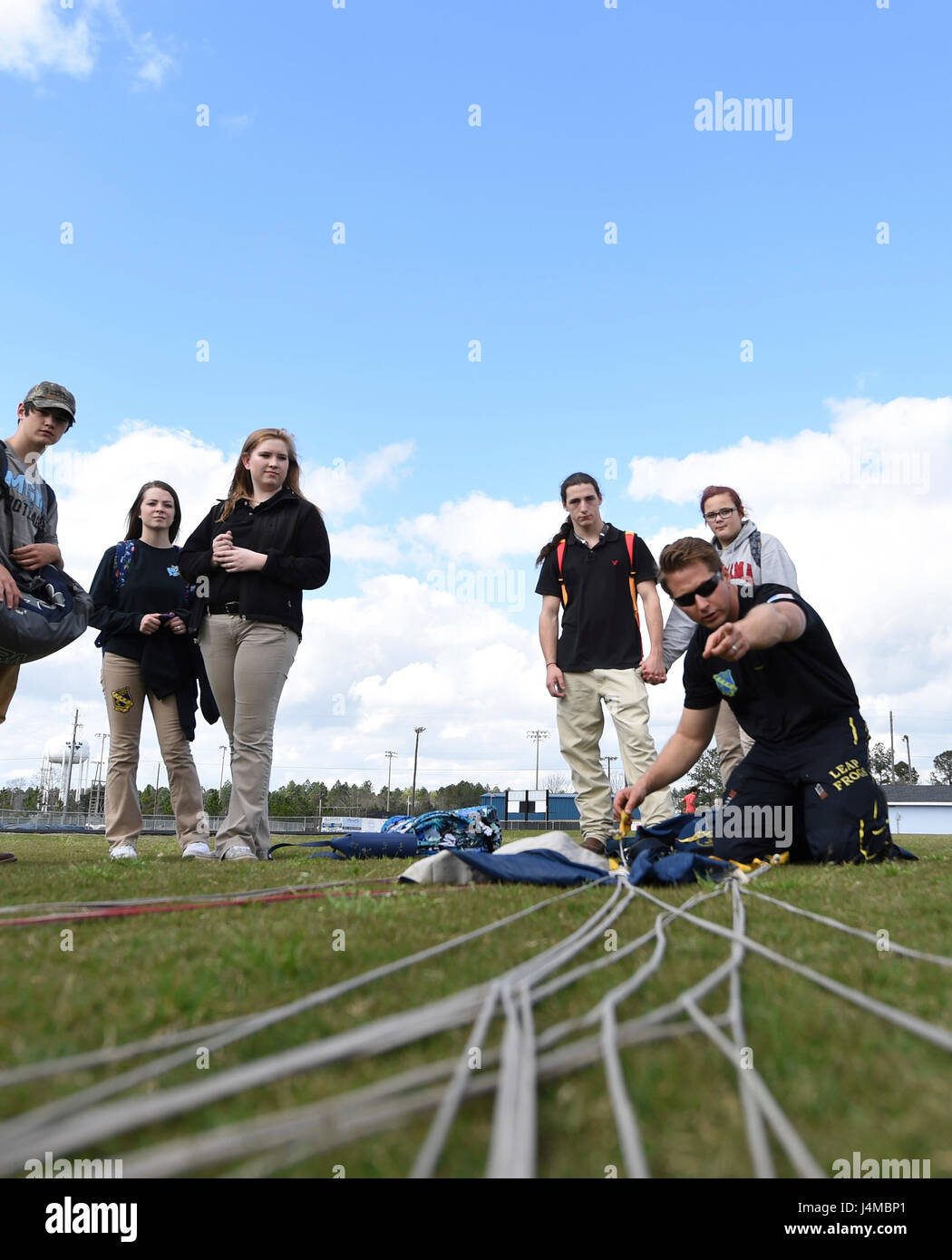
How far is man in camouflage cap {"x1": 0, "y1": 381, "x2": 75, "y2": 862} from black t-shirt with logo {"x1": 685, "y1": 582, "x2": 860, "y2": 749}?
3.21m

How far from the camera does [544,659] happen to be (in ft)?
16.8

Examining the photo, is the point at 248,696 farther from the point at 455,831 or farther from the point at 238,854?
the point at 455,831

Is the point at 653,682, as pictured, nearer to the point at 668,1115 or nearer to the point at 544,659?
the point at 544,659

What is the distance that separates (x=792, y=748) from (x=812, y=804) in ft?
0.87

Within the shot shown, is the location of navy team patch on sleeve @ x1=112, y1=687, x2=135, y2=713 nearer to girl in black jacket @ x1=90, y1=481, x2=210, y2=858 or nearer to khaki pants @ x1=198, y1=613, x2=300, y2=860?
girl in black jacket @ x1=90, y1=481, x2=210, y2=858

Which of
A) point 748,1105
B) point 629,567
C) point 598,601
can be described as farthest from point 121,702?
point 748,1105

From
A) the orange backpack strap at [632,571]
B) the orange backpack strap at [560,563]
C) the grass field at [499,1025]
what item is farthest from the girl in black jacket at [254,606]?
the grass field at [499,1025]

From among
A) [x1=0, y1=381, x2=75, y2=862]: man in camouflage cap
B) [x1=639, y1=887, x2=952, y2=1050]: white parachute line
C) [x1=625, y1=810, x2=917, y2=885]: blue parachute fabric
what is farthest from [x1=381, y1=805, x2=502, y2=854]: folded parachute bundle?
[x1=639, y1=887, x2=952, y2=1050]: white parachute line

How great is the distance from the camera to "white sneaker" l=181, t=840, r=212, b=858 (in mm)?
4652

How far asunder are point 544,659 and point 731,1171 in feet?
14.5

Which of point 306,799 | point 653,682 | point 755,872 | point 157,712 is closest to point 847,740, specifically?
point 755,872

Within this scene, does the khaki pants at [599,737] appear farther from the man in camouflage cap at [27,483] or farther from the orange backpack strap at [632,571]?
the man in camouflage cap at [27,483]

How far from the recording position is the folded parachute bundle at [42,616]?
148 inches

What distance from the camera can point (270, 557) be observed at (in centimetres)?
454
